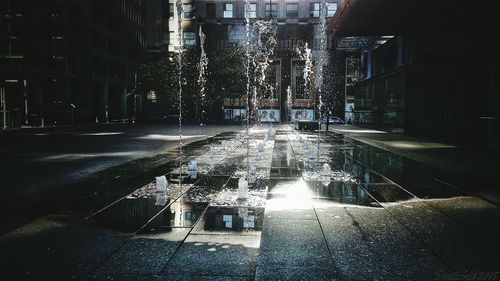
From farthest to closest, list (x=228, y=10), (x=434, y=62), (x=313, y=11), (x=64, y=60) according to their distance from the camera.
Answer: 1. (x=228, y=10)
2. (x=313, y=11)
3. (x=64, y=60)
4. (x=434, y=62)

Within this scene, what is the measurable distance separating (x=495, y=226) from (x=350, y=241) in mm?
2578

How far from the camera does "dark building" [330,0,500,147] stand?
56.5ft

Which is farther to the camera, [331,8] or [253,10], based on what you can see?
[253,10]

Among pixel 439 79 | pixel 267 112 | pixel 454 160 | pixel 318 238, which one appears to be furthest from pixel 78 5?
pixel 318 238

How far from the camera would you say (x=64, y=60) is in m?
48.4

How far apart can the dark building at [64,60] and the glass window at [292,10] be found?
2683 centimetres

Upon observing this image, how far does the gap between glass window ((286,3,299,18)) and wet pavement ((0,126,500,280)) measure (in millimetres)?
63769

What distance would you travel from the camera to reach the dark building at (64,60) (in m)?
38.4

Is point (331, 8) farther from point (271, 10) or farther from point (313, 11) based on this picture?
point (271, 10)

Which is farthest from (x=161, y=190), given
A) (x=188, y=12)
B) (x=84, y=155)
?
(x=188, y=12)

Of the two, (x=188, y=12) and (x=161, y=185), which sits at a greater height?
(x=188, y=12)

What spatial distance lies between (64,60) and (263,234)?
4928 centimetres

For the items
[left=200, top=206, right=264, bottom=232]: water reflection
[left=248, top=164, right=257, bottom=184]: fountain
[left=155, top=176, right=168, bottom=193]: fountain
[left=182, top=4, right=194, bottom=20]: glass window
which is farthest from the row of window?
[left=200, top=206, right=264, bottom=232]: water reflection

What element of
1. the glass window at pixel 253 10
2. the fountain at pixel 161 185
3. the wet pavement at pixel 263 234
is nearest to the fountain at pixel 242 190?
the wet pavement at pixel 263 234
